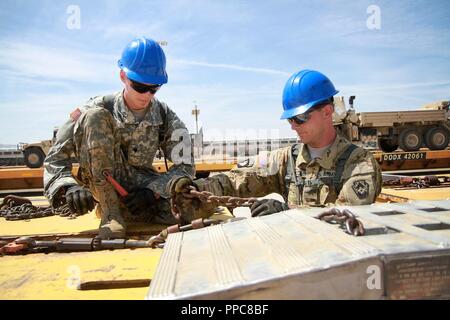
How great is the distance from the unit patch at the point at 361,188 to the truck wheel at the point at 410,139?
41.8ft

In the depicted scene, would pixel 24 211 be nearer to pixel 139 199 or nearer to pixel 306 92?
pixel 139 199

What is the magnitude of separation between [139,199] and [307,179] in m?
1.27

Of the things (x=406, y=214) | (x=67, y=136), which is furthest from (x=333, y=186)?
(x=67, y=136)

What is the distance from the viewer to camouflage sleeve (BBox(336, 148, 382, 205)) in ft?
7.03

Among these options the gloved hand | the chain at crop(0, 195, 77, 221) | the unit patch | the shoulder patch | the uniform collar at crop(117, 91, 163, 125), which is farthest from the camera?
the chain at crop(0, 195, 77, 221)

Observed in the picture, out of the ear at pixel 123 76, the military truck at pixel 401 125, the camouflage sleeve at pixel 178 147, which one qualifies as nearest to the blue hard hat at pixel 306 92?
the camouflage sleeve at pixel 178 147

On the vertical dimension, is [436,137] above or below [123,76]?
below

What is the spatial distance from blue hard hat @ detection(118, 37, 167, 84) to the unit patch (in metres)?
1.66

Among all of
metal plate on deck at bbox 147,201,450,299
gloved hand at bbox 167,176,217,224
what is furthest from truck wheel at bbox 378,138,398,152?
metal plate on deck at bbox 147,201,450,299

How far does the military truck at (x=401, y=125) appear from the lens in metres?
13.5

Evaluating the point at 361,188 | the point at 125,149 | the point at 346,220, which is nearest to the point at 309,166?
the point at 361,188

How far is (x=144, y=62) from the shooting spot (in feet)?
9.29

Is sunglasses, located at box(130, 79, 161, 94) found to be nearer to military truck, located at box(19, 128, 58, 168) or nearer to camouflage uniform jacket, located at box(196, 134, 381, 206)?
camouflage uniform jacket, located at box(196, 134, 381, 206)
